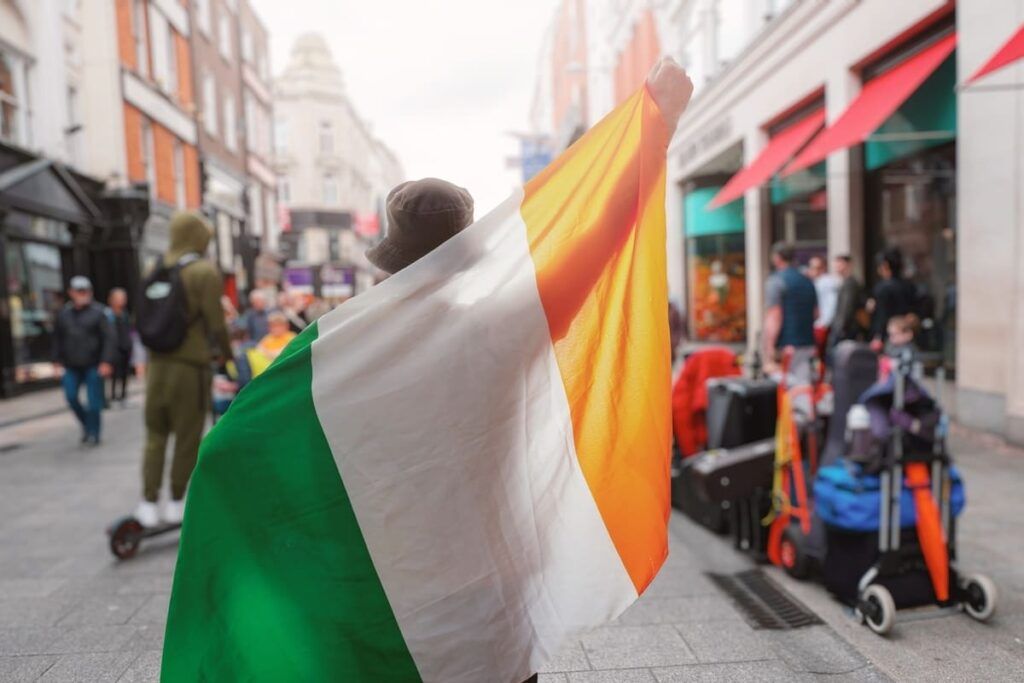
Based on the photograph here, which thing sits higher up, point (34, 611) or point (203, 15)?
point (203, 15)

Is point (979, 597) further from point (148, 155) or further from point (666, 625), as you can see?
point (148, 155)

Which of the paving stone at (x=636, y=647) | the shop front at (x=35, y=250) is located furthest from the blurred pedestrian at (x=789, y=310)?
the shop front at (x=35, y=250)

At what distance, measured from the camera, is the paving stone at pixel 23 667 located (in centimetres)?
289

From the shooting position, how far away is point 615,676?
2.86m

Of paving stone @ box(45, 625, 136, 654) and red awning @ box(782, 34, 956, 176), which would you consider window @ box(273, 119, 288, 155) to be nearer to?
red awning @ box(782, 34, 956, 176)

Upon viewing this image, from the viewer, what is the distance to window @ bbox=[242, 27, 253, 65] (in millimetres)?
30172

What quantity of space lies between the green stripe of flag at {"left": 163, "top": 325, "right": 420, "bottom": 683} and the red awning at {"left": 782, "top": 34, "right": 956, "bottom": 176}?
7.13 meters

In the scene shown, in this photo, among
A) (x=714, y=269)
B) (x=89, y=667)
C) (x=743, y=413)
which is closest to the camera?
(x=89, y=667)

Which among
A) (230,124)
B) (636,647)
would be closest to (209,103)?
(230,124)

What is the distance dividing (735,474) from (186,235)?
3.44m

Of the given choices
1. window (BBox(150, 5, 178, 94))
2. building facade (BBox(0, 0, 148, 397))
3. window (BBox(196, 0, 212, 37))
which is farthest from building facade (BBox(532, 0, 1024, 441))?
window (BBox(196, 0, 212, 37))

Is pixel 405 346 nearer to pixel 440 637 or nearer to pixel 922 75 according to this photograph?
pixel 440 637

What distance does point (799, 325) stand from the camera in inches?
283

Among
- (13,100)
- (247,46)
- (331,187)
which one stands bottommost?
(13,100)
